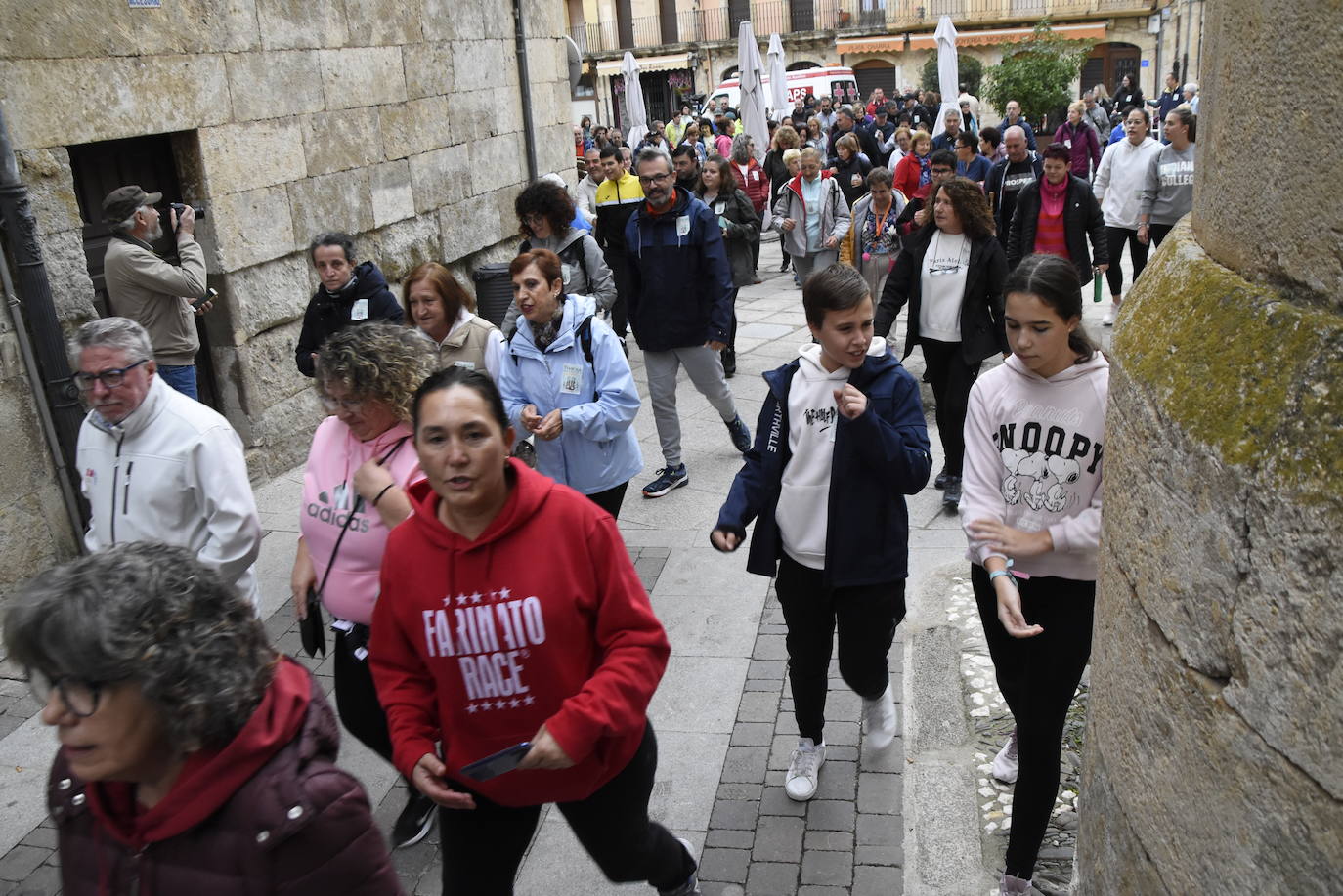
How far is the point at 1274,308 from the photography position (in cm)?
161

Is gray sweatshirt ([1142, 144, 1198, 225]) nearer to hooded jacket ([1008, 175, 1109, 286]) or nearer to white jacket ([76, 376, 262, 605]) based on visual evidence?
hooded jacket ([1008, 175, 1109, 286])

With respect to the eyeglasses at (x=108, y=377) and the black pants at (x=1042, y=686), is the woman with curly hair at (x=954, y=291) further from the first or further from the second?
the eyeglasses at (x=108, y=377)

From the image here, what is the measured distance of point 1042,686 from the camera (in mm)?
3209

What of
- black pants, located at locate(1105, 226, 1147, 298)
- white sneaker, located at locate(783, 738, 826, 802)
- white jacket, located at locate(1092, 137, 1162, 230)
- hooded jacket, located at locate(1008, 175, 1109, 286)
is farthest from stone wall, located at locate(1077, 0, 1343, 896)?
black pants, located at locate(1105, 226, 1147, 298)

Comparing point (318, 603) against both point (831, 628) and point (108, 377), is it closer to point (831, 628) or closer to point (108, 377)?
point (108, 377)

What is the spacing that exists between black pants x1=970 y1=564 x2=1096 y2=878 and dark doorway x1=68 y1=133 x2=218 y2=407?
5333 mm

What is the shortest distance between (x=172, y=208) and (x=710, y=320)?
3.11m

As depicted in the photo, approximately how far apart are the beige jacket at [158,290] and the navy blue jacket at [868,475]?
3947 mm

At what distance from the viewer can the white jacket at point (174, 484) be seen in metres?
3.64

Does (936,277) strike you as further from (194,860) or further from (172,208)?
(194,860)

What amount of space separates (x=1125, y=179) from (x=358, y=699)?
330 inches

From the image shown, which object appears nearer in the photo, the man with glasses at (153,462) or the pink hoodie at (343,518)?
the pink hoodie at (343,518)

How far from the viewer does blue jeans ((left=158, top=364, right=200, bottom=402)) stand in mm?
6617

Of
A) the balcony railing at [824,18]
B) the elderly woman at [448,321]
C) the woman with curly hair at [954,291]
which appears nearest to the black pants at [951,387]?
the woman with curly hair at [954,291]
